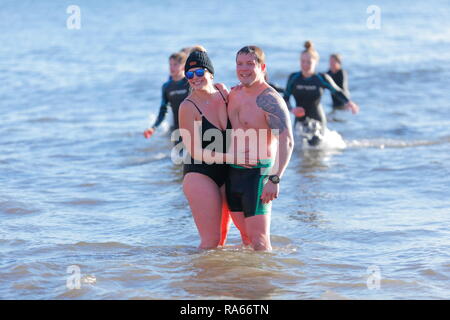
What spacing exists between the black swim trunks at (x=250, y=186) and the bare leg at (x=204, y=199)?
5.7 inches

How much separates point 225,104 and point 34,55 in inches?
819

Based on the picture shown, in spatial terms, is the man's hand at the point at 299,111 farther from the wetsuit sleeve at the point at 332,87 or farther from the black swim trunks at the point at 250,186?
the black swim trunks at the point at 250,186

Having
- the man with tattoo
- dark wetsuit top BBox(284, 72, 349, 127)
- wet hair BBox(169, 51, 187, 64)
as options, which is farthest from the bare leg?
dark wetsuit top BBox(284, 72, 349, 127)

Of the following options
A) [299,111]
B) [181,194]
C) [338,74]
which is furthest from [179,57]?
[338,74]

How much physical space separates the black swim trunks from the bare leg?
144 millimetres

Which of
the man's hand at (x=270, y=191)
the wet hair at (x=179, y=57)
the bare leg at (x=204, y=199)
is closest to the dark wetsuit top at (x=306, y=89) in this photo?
the wet hair at (x=179, y=57)

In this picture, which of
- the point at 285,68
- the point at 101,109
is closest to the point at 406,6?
the point at 285,68

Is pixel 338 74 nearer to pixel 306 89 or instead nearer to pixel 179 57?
pixel 306 89

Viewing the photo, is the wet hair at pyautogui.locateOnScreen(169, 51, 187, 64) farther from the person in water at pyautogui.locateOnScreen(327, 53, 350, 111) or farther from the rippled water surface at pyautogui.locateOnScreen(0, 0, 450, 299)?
the person in water at pyautogui.locateOnScreen(327, 53, 350, 111)

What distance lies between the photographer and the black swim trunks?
5.69 metres

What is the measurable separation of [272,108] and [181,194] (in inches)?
151

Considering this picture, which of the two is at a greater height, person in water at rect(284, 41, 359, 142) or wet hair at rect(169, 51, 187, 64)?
wet hair at rect(169, 51, 187, 64)

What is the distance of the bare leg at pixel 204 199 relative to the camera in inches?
226

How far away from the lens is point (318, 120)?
1209 cm
